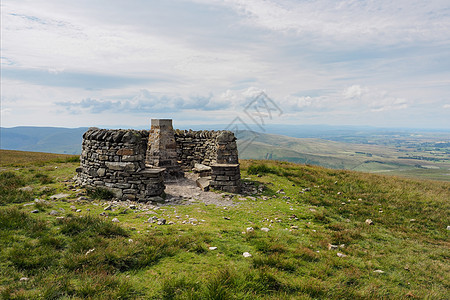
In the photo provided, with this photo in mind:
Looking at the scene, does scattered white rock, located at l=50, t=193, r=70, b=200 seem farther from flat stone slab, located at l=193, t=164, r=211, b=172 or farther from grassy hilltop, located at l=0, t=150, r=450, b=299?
flat stone slab, located at l=193, t=164, r=211, b=172

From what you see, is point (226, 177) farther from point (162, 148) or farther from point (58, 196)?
point (58, 196)

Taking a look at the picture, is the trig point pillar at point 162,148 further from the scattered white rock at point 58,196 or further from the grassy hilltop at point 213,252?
the scattered white rock at point 58,196

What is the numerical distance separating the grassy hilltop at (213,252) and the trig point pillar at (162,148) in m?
4.90

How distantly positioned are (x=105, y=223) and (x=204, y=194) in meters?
6.48

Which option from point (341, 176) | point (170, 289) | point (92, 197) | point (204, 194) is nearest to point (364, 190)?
point (341, 176)

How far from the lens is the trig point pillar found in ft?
49.5

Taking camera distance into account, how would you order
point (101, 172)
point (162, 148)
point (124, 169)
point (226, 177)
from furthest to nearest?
point (162, 148)
point (226, 177)
point (101, 172)
point (124, 169)

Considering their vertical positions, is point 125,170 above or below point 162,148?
below

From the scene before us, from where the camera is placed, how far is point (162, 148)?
1515cm

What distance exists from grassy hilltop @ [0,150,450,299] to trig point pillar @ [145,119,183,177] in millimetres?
4902

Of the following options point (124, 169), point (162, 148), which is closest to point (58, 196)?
point (124, 169)

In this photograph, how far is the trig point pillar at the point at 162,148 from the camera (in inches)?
594

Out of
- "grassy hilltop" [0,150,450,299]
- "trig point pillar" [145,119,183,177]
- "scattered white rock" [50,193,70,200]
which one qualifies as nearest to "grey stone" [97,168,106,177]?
"grassy hilltop" [0,150,450,299]

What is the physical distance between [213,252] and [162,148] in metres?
10.4
